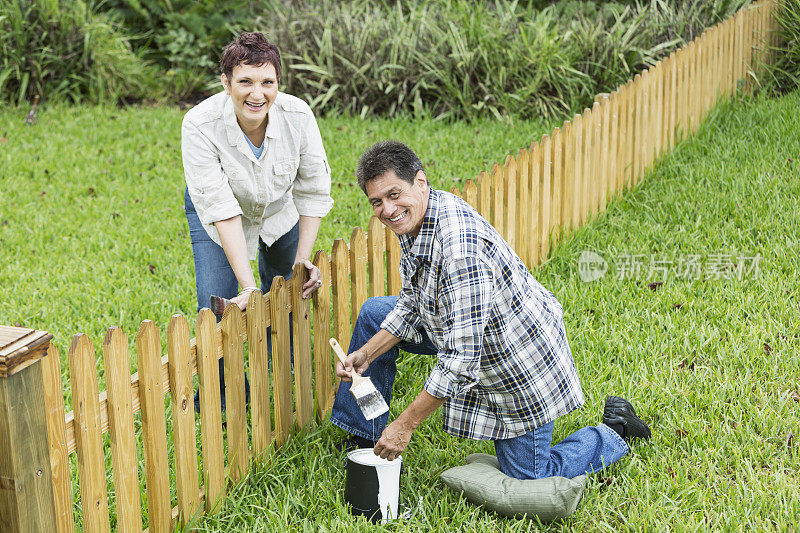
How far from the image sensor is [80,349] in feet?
7.82

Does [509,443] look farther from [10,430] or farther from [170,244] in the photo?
[170,244]

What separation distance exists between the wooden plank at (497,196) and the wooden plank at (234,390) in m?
1.93

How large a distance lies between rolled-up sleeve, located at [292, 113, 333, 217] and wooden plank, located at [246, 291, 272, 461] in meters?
0.65

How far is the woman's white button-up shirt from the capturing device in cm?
333

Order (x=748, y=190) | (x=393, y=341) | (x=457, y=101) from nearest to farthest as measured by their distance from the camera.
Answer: (x=393, y=341) < (x=748, y=190) < (x=457, y=101)

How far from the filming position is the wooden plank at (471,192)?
425cm

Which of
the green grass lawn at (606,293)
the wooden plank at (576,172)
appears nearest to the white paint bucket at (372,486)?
Result: the green grass lawn at (606,293)

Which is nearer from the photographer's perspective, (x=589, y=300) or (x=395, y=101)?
(x=589, y=300)

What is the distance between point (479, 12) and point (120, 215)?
438 cm

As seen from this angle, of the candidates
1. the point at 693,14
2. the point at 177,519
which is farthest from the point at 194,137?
the point at 693,14

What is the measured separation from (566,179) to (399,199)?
2767 millimetres

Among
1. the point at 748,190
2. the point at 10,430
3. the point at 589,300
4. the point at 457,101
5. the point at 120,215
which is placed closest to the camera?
the point at 10,430

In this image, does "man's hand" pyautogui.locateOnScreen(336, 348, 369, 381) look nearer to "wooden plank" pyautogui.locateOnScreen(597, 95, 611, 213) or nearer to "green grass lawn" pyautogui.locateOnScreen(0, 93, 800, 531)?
"green grass lawn" pyautogui.locateOnScreen(0, 93, 800, 531)

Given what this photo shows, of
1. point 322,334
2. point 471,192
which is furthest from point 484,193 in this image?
point 322,334
